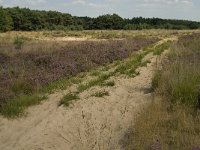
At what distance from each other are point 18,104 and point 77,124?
7.61 feet

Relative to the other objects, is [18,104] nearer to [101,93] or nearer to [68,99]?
[68,99]

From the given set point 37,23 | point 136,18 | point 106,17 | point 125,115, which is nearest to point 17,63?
point 125,115

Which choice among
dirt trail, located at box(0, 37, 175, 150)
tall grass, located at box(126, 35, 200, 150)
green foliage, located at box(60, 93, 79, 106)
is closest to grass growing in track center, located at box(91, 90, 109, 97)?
dirt trail, located at box(0, 37, 175, 150)

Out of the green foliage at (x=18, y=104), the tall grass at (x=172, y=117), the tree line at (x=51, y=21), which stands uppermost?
the tall grass at (x=172, y=117)

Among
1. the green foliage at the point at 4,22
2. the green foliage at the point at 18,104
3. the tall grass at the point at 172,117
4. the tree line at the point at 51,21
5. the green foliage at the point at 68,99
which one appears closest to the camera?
the tall grass at the point at 172,117

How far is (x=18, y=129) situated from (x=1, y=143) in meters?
0.72

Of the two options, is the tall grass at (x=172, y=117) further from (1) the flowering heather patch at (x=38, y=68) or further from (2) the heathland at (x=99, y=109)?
(1) the flowering heather patch at (x=38, y=68)

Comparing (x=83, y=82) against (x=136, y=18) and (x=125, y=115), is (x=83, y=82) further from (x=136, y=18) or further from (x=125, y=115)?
(x=136, y=18)

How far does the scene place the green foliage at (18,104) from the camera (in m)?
8.98

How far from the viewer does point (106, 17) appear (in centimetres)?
11169

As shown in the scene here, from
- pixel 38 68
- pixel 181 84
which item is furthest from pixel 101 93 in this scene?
pixel 38 68

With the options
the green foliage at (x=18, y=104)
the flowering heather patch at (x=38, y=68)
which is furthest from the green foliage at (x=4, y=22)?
the green foliage at (x=18, y=104)

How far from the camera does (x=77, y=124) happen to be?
786 centimetres

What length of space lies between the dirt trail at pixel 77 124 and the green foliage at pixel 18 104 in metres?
0.21
